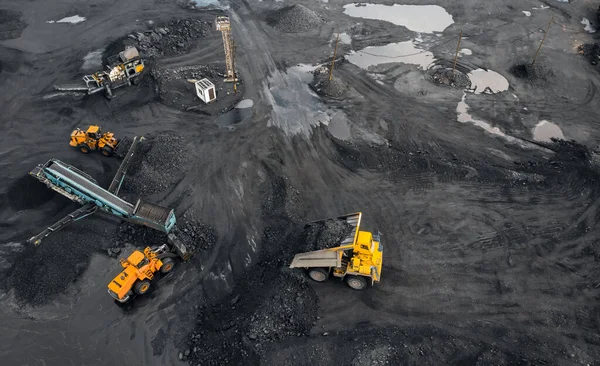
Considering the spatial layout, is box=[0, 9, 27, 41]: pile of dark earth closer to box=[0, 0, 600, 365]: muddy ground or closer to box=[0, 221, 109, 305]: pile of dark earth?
box=[0, 0, 600, 365]: muddy ground

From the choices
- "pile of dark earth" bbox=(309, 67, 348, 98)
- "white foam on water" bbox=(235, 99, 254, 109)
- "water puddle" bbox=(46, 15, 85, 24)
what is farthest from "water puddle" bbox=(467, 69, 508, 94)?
"water puddle" bbox=(46, 15, 85, 24)

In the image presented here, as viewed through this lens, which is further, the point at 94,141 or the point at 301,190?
the point at 94,141

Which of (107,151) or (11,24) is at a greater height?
(11,24)

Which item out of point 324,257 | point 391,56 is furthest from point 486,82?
point 324,257

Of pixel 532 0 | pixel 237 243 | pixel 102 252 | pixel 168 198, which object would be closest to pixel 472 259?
pixel 237 243

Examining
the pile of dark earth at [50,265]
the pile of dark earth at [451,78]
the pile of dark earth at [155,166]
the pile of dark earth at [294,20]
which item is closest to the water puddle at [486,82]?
the pile of dark earth at [451,78]

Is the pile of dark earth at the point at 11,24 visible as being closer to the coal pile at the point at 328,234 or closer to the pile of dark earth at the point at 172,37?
the pile of dark earth at the point at 172,37

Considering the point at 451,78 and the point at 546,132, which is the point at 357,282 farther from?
the point at 451,78
